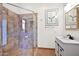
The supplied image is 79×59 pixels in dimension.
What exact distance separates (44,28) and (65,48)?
39 centimetres

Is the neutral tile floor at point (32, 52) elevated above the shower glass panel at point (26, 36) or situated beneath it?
situated beneath

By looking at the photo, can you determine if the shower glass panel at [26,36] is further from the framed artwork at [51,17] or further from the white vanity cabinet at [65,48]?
the white vanity cabinet at [65,48]

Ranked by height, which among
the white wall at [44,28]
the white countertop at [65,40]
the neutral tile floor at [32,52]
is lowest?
the neutral tile floor at [32,52]

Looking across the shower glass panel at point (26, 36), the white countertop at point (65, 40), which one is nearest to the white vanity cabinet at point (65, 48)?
the white countertop at point (65, 40)

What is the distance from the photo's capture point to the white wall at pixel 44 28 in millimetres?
1486

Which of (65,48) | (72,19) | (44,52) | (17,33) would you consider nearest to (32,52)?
(44,52)

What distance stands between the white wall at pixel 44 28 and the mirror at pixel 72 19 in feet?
0.30

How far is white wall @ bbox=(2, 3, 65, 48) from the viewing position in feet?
4.88

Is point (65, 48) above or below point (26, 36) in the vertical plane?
below

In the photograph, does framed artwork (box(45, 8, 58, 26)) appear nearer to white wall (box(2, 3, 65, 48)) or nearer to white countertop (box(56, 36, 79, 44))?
white wall (box(2, 3, 65, 48))

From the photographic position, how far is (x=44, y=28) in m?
1.50

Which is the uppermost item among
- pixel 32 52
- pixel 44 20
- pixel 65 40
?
pixel 44 20

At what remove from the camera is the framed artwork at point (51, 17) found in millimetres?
1498

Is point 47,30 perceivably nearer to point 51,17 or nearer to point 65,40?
point 51,17
